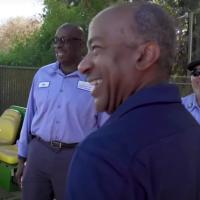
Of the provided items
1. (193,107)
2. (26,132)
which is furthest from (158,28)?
(26,132)

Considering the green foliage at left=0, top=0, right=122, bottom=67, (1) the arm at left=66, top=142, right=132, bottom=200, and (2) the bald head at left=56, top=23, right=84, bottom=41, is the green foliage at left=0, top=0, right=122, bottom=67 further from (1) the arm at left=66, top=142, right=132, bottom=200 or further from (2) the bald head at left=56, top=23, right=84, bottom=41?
(1) the arm at left=66, top=142, right=132, bottom=200

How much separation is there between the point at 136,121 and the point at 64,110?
6.67 feet

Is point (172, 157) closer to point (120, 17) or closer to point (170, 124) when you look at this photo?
point (170, 124)

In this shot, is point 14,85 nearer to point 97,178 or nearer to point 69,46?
point 69,46

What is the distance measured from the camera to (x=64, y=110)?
3.19 meters

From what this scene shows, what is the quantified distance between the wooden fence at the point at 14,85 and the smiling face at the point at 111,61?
7.44m

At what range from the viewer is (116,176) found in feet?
3.67

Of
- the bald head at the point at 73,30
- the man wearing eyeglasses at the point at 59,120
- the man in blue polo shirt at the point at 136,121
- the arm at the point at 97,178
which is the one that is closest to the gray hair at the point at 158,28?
the man in blue polo shirt at the point at 136,121

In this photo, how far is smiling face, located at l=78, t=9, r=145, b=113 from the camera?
50.8 inches

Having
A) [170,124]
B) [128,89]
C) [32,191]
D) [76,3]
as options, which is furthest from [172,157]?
[76,3]

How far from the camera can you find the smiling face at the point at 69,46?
3.39 meters

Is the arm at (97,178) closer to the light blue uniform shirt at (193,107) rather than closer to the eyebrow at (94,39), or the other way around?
the eyebrow at (94,39)

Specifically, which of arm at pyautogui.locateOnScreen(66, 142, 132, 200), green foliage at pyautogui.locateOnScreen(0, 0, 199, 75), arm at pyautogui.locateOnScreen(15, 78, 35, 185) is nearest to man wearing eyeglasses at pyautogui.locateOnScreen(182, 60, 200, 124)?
arm at pyautogui.locateOnScreen(15, 78, 35, 185)

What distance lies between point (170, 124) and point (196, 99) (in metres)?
2.39
